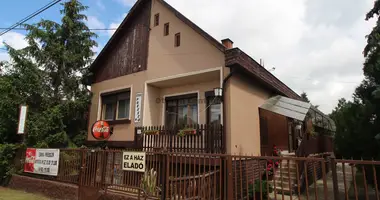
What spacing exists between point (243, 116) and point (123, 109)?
20.0 ft

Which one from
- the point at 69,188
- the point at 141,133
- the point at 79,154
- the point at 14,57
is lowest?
the point at 69,188

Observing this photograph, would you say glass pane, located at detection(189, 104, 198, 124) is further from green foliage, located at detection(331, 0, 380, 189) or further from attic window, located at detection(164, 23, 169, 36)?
green foliage, located at detection(331, 0, 380, 189)

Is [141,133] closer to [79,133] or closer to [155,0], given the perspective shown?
[79,133]

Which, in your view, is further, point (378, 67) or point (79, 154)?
point (79, 154)

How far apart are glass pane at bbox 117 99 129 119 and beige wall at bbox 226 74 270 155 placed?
5621mm

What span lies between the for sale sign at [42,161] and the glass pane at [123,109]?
3590 mm

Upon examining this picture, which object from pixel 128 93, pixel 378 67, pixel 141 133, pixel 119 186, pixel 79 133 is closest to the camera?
pixel 378 67

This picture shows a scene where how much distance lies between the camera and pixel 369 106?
6625 millimetres

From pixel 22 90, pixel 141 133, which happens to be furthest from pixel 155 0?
pixel 22 90

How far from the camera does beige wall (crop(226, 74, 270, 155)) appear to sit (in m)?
8.30

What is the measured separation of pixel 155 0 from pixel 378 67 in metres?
9.16

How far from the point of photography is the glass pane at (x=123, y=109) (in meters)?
12.0

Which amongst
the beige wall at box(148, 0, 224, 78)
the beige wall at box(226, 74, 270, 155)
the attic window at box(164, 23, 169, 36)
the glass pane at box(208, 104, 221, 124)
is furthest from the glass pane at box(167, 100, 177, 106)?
the beige wall at box(226, 74, 270, 155)

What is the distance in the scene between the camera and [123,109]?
1217cm
